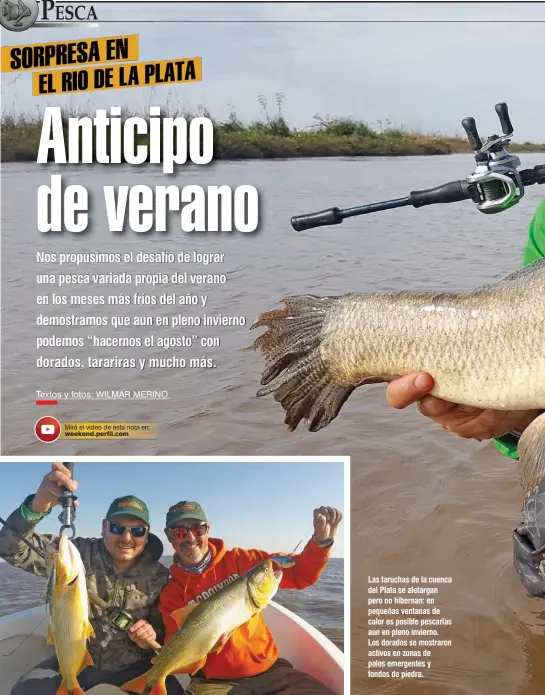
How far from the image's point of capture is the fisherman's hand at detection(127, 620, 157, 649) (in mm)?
2652

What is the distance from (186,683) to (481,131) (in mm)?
2126

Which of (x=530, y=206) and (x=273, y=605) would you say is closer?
(x=273, y=605)

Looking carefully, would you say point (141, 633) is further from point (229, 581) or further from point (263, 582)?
point (263, 582)

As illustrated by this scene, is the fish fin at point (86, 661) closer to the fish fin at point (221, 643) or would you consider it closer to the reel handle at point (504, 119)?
the fish fin at point (221, 643)

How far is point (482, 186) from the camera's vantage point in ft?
8.75

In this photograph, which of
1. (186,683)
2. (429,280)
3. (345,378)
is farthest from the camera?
(429,280)

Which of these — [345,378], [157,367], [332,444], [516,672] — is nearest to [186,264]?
[157,367]

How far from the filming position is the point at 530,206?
9.78 feet

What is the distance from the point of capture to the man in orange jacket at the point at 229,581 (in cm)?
263

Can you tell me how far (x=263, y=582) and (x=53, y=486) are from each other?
795 millimetres

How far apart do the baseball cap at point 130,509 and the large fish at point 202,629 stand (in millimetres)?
337

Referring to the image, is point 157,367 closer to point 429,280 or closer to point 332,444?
point 332,444

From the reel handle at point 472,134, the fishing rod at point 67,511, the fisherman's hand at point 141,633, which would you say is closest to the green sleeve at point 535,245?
the reel handle at point 472,134

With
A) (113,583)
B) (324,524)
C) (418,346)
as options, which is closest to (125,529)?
(113,583)
